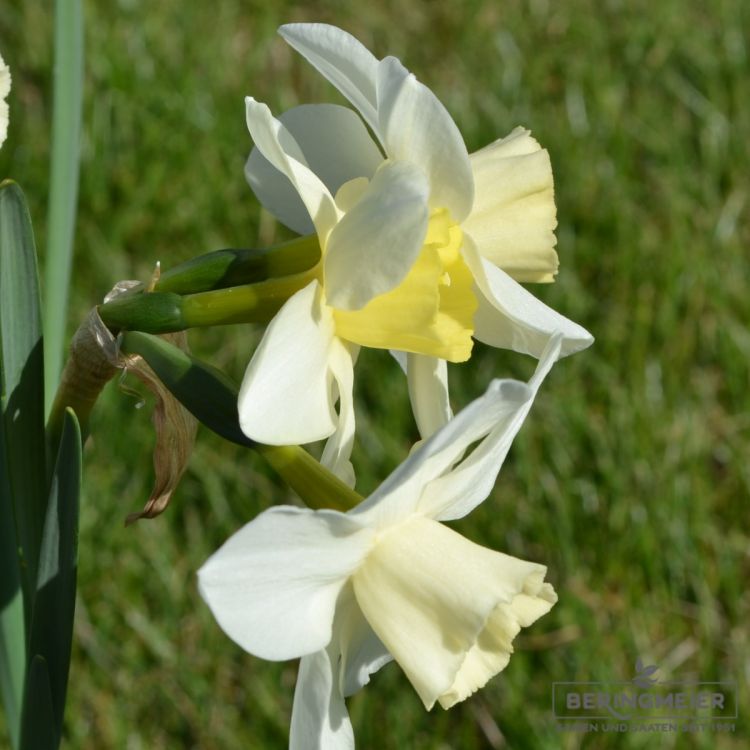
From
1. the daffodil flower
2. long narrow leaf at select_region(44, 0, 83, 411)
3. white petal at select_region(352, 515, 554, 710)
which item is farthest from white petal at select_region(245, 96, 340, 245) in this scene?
long narrow leaf at select_region(44, 0, 83, 411)

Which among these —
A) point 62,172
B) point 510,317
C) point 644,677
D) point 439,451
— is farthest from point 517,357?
point 439,451

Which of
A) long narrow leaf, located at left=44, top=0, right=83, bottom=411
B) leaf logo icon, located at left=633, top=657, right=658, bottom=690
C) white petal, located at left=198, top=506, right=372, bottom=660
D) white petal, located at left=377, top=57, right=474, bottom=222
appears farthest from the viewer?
leaf logo icon, located at left=633, top=657, right=658, bottom=690

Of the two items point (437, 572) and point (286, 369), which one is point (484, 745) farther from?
point (286, 369)

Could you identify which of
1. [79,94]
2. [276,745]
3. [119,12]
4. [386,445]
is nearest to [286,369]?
[79,94]

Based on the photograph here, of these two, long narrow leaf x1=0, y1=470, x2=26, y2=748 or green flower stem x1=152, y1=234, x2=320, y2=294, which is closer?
green flower stem x1=152, y1=234, x2=320, y2=294

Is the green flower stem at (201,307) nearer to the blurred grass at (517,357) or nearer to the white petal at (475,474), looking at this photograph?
the white petal at (475,474)

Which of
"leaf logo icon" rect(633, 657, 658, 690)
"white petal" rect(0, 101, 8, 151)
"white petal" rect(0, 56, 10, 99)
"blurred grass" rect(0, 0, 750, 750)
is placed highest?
"white petal" rect(0, 56, 10, 99)

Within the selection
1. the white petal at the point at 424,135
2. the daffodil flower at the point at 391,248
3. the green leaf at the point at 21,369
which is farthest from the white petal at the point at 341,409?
the green leaf at the point at 21,369

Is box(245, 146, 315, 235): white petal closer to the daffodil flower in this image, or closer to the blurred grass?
the daffodil flower

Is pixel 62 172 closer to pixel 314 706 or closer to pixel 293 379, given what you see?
pixel 293 379
